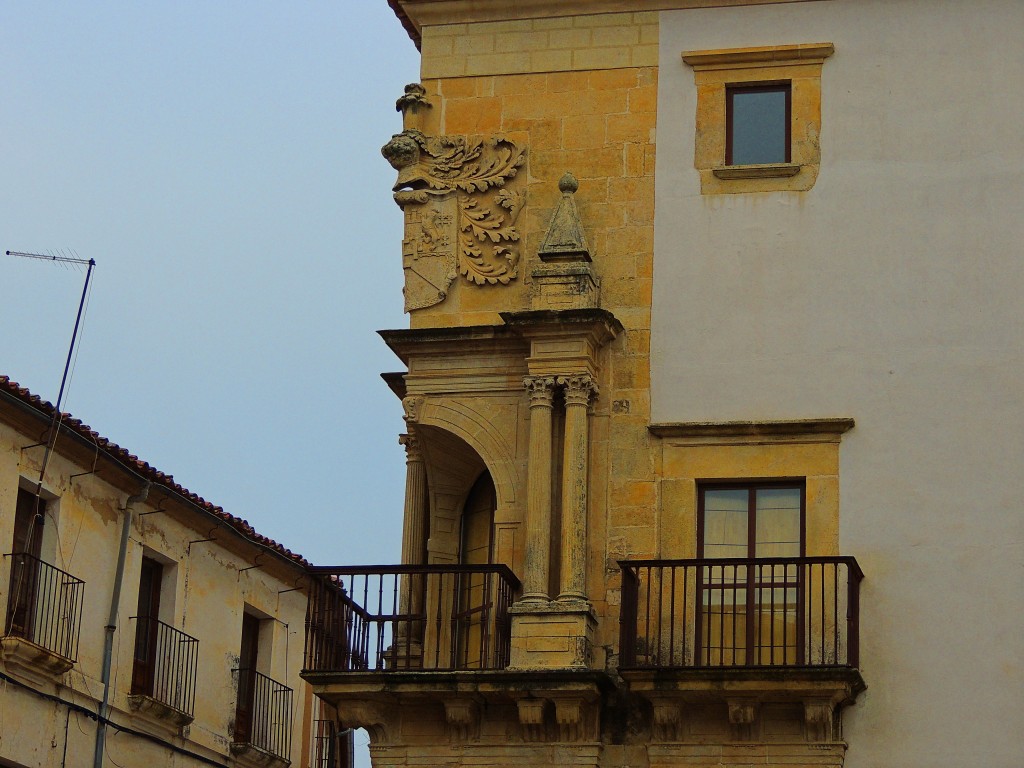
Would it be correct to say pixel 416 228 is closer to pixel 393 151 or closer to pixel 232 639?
pixel 393 151

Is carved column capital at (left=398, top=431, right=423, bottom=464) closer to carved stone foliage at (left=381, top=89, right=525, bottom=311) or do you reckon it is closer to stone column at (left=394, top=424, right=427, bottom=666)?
stone column at (left=394, top=424, right=427, bottom=666)

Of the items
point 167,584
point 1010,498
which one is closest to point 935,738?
point 1010,498

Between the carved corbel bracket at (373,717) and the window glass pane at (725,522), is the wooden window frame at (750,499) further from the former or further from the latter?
the carved corbel bracket at (373,717)

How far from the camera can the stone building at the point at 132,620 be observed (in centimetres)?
2508

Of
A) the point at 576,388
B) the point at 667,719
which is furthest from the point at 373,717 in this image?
the point at 576,388

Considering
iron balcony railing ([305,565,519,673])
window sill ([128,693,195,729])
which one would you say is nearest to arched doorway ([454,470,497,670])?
iron balcony railing ([305,565,519,673])

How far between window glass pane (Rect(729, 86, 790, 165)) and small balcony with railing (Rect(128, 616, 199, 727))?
402 inches

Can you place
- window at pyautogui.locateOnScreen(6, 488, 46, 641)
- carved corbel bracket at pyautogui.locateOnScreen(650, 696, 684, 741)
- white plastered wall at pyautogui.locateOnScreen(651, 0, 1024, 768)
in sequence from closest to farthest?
1. carved corbel bracket at pyautogui.locateOnScreen(650, 696, 684, 741)
2. white plastered wall at pyautogui.locateOnScreen(651, 0, 1024, 768)
3. window at pyautogui.locateOnScreen(6, 488, 46, 641)

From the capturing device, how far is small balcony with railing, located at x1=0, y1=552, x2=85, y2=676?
81.0 feet

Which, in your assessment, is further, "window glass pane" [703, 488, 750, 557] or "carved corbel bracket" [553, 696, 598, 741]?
"window glass pane" [703, 488, 750, 557]

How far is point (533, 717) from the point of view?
19.9 meters

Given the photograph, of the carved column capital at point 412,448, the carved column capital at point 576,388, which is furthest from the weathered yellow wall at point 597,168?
the carved column capital at point 412,448

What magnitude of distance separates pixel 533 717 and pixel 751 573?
222 cm

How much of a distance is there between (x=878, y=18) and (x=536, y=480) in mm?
5402
